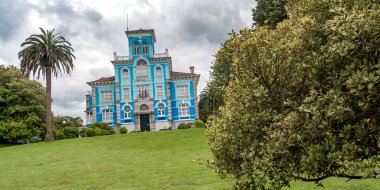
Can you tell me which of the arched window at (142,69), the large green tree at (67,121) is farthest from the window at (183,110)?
the large green tree at (67,121)

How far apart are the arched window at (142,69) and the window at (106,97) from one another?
249 inches

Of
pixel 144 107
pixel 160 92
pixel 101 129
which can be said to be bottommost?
pixel 101 129

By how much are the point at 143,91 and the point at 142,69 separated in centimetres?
396

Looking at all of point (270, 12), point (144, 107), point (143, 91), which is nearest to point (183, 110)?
point (144, 107)

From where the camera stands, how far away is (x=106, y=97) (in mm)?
67562

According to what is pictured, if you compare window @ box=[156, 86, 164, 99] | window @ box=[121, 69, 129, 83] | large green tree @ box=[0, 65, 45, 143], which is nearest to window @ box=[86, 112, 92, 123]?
window @ box=[121, 69, 129, 83]

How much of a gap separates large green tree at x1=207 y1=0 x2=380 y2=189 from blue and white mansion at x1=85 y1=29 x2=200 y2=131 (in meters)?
58.5

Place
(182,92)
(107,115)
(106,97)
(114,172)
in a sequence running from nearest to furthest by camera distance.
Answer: (114,172), (182,92), (107,115), (106,97)

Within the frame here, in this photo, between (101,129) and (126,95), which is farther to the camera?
(126,95)

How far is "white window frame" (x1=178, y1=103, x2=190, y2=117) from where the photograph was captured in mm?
65562

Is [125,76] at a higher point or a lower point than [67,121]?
higher

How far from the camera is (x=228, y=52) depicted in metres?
6.86

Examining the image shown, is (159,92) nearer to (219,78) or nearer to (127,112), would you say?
(127,112)

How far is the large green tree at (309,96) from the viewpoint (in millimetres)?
4898
